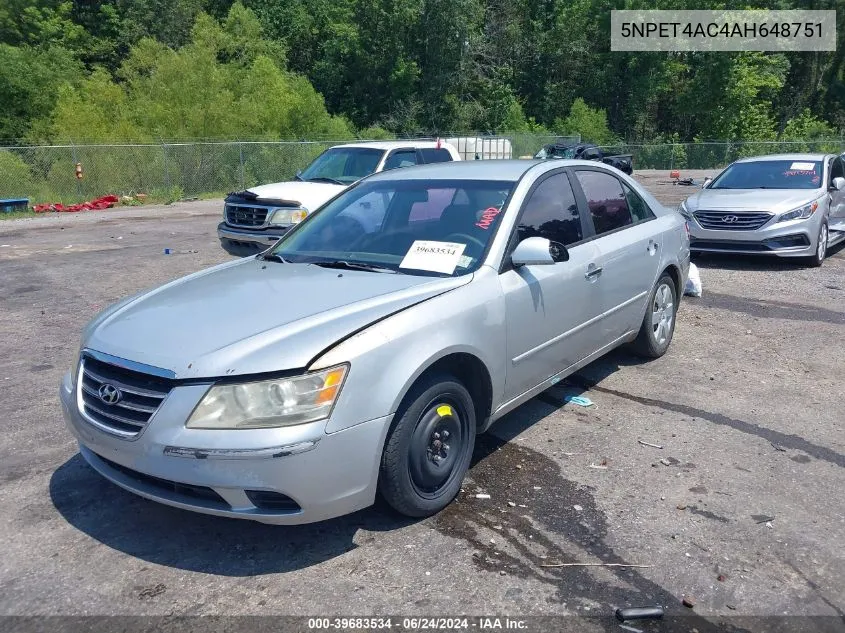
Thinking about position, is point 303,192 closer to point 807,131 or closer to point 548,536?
point 548,536

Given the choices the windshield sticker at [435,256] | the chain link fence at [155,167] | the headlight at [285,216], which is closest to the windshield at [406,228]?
the windshield sticker at [435,256]

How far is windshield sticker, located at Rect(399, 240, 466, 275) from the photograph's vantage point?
404 centimetres

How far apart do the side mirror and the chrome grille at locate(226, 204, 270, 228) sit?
254 inches

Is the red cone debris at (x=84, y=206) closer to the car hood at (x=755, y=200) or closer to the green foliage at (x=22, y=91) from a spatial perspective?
the green foliage at (x=22, y=91)

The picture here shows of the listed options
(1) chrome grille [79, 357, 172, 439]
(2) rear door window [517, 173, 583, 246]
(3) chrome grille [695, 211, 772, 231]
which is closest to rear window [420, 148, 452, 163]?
(3) chrome grille [695, 211, 772, 231]

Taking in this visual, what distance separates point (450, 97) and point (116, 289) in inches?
1721

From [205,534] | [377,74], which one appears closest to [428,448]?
[205,534]

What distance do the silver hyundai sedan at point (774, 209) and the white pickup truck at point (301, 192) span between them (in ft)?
13.4

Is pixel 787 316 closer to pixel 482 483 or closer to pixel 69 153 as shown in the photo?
pixel 482 483

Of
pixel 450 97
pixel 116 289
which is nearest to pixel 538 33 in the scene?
pixel 450 97

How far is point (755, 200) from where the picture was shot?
10.4 meters

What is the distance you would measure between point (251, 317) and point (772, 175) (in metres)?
10.2

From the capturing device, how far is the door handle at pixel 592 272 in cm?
483

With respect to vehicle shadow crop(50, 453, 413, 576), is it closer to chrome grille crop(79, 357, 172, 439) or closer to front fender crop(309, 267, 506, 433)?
chrome grille crop(79, 357, 172, 439)
